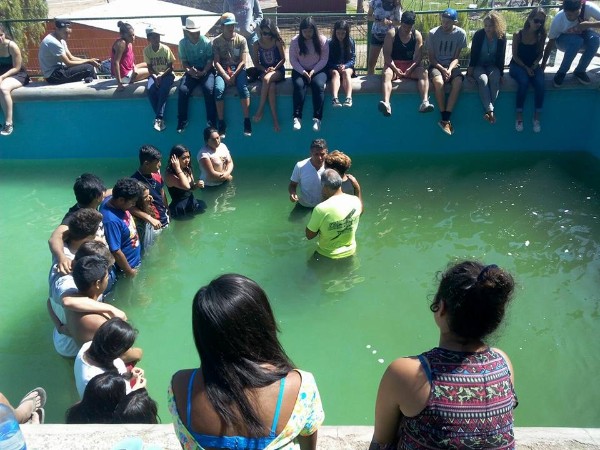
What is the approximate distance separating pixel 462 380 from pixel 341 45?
23.5ft

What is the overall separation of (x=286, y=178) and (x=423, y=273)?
313 centimetres

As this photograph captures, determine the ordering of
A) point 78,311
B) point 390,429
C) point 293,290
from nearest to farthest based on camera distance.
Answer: point 390,429, point 78,311, point 293,290

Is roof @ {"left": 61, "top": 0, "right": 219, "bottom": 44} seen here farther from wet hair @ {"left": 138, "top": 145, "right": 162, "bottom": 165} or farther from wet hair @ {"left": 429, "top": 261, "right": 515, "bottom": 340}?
wet hair @ {"left": 429, "top": 261, "right": 515, "bottom": 340}

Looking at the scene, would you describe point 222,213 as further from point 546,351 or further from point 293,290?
point 546,351

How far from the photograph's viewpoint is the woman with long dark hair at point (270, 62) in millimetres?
8531

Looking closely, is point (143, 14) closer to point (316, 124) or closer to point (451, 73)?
point (316, 124)

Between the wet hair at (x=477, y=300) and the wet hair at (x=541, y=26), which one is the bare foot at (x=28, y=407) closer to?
the wet hair at (x=477, y=300)

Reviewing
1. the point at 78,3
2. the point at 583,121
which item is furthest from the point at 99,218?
the point at 78,3

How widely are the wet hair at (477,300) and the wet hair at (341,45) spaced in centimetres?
688

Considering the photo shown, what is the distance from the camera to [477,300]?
6.96 feet

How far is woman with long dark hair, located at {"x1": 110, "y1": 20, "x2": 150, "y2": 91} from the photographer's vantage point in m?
8.71

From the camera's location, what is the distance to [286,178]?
8.50 metres

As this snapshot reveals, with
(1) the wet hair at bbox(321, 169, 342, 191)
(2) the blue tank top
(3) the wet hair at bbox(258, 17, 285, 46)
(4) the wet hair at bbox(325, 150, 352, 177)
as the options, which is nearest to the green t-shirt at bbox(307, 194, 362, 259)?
(1) the wet hair at bbox(321, 169, 342, 191)

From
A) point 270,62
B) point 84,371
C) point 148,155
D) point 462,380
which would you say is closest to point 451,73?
point 270,62
